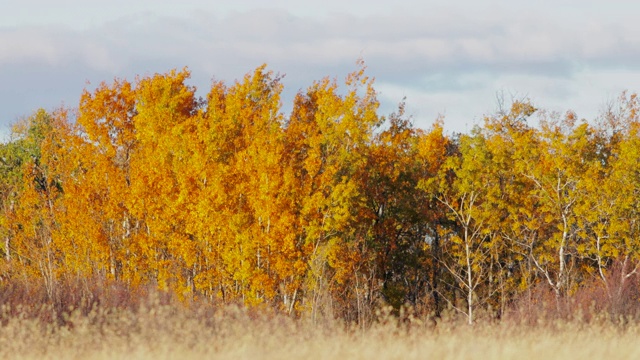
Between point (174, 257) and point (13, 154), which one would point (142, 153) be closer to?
point (174, 257)

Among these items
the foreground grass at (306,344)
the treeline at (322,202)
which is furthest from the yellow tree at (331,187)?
the foreground grass at (306,344)

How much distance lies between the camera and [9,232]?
183 ft

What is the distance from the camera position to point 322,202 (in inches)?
1704

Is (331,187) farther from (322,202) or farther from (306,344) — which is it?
(306,344)

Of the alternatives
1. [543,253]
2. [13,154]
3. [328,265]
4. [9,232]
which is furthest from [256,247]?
[13,154]

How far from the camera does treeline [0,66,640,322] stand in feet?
141

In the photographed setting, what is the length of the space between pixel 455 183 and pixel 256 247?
1272 cm

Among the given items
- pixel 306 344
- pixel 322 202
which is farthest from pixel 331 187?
pixel 306 344

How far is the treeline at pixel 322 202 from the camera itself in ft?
141

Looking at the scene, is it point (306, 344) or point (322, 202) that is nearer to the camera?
point (306, 344)

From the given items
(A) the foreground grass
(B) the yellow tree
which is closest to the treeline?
(B) the yellow tree

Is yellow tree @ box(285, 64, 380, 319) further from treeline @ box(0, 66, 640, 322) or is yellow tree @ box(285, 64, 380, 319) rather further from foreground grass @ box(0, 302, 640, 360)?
foreground grass @ box(0, 302, 640, 360)

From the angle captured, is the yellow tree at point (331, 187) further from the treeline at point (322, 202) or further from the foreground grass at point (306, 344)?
the foreground grass at point (306, 344)

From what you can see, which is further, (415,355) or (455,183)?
(455,183)
